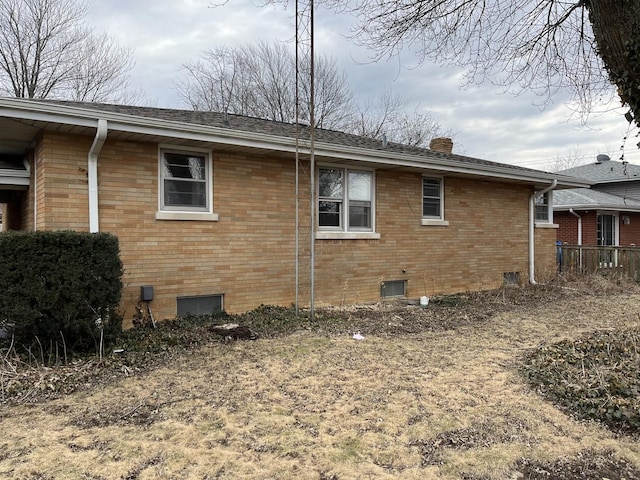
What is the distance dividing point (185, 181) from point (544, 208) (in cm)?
1066

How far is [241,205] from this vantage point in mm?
7824

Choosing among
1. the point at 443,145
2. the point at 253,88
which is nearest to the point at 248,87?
the point at 253,88

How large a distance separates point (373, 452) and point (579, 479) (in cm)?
132

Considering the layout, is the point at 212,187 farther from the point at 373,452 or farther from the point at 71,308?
the point at 373,452

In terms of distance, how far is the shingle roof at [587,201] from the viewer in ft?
58.3

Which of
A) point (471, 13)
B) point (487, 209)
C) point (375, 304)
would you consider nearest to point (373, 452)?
point (375, 304)

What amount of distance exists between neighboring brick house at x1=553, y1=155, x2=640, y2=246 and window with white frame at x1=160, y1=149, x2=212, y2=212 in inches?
632

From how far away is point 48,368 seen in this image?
4.70 metres

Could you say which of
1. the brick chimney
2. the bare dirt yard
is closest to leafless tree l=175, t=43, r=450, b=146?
the brick chimney

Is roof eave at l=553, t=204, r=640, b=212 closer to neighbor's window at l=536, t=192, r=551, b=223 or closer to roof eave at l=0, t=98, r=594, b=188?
neighbor's window at l=536, t=192, r=551, b=223

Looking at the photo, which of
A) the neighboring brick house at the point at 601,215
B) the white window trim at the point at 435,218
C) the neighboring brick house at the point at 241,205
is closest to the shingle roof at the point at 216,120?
the neighboring brick house at the point at 241,205

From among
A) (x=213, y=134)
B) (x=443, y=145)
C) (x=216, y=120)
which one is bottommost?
(x=213, y=134)

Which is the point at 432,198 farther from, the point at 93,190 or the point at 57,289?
the point at 57,289

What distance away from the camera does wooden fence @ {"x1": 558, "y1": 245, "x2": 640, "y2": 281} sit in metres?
13.1
